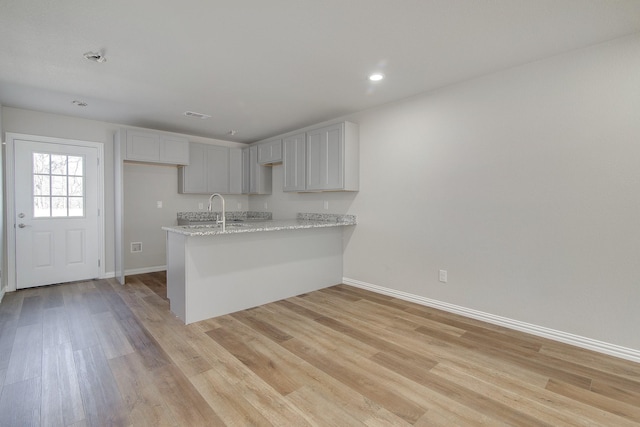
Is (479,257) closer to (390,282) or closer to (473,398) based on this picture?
(390,282)

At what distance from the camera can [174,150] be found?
5121 mm

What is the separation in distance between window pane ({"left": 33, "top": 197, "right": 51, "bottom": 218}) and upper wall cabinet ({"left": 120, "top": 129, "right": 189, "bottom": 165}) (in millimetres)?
1185

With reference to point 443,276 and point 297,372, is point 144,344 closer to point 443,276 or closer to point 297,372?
point 297,372

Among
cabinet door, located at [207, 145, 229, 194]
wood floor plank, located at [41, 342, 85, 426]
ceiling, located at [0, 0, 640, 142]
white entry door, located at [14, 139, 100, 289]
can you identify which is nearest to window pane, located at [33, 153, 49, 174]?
white entry door, located at [14, 139, 100, 289]

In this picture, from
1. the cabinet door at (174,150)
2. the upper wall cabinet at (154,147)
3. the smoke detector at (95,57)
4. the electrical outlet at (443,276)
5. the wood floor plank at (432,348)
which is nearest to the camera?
the wood floor plank at (432,348)

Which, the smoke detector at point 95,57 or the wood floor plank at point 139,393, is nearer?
the wood floor plank at point 139,393

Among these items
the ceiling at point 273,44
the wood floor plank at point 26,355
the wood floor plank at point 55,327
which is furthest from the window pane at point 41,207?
the wood floor plank at point 26,355

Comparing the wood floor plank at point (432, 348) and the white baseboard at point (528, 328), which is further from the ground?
the white baseboard at point (528, 328)

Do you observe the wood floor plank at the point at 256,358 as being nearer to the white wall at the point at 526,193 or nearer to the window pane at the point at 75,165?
the white wall at the point at 526,193

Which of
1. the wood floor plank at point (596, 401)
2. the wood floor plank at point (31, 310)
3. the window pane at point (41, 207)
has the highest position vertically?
the window pane at point (41, 207)

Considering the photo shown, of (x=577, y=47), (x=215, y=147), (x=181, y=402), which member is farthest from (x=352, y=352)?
(x=215, y=147)

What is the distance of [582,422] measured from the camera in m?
1.71

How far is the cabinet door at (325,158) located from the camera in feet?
13.9

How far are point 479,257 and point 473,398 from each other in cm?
160
